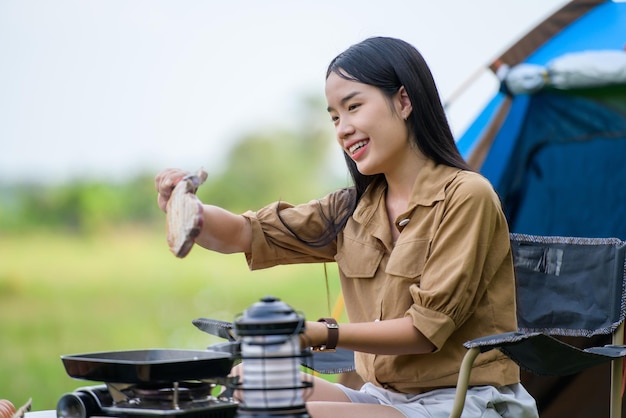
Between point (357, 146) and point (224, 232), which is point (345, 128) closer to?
point (357, 146)

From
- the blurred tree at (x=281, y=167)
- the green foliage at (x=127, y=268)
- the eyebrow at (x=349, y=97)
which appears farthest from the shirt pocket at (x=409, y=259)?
the blurred tree at (x=281, y=167)

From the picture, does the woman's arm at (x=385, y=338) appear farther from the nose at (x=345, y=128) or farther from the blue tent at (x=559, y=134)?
the blue tent at (x=559, y=134)

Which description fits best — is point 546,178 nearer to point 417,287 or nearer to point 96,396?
point 417,287

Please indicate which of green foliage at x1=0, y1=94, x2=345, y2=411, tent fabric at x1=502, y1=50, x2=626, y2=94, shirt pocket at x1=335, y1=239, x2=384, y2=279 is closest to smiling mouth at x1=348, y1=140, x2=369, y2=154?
shirt pocket at x1=335, y1=239, x2=384, y2=279

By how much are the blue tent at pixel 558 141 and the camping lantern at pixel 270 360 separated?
2506 millimetres

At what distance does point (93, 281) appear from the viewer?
10867mm

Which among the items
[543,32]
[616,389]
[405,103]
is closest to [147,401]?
[405,103]

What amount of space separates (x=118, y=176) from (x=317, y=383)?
35.6ft

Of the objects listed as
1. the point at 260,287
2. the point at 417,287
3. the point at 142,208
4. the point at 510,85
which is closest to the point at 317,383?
the point at 417,287

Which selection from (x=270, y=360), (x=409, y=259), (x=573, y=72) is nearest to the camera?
(x=270, y=360)

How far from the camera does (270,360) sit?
1.61 meters

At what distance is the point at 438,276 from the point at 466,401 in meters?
0.28

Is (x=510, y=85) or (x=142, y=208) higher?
(x=510, y=85)

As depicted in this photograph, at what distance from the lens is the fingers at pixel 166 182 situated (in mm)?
2098
